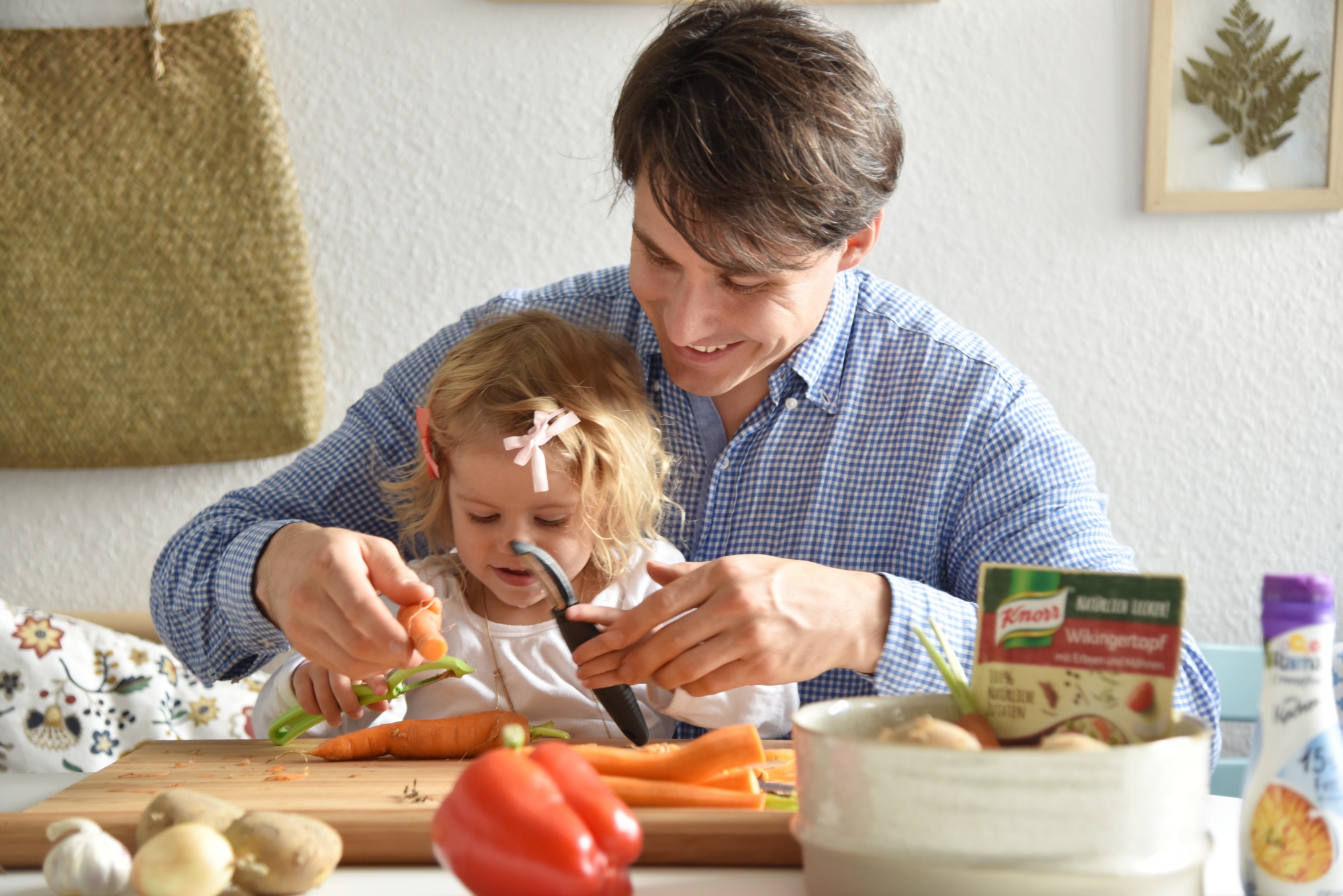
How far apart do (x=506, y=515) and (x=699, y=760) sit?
1.71ft

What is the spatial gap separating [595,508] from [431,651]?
39 centimetres

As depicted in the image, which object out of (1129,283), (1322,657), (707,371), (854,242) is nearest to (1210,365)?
(1129,283)

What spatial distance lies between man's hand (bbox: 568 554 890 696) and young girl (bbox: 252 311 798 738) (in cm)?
26

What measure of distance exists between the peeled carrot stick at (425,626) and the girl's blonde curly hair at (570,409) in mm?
283

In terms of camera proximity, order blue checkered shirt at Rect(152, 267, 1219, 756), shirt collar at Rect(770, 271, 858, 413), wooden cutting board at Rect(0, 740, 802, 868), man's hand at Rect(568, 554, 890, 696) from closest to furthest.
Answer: wooden cutting board at Rect(0, 740, 802, 868) → man's hand at Rect(568, 554, 890, 696) → blue checkered shirt at Rect(152, 267, 1219, 756) → shirt collar at Rect(770, 271, 858, 413)

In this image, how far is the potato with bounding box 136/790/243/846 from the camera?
0.67 meters

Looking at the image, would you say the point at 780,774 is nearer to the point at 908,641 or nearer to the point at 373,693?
the point at 908,641

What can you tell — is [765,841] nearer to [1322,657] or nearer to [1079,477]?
[1322,657]

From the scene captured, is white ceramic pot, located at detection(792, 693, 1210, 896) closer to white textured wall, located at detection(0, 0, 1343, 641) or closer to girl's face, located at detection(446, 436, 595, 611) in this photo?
girl's face, located at detection(446, 436, 595, 611)

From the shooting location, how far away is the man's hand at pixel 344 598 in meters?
1.05

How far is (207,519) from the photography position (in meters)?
1.39

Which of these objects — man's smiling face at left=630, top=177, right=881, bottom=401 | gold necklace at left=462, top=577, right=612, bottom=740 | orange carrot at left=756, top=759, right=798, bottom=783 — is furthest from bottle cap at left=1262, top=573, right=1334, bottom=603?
gold necklace at left=462, top=577, right=612, bottom=740

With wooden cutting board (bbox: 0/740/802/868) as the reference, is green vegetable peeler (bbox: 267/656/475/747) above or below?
below

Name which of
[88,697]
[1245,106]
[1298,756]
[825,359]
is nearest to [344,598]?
[825,359]
